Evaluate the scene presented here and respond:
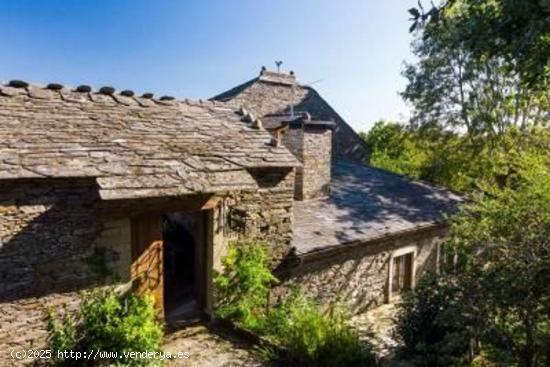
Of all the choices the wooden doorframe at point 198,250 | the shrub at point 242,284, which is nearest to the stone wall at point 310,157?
the shrub at point 242,284

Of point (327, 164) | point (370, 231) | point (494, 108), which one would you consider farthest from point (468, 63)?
point (370, 231)

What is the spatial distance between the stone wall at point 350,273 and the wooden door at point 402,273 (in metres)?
0.36

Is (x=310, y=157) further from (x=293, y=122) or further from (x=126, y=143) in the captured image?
(x=126, y=143)

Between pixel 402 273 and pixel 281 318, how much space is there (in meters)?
5.69

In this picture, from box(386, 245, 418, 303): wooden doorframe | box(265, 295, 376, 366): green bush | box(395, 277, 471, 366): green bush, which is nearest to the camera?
box(265, 295, 376, 366): green bush

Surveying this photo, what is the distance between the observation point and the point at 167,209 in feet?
27.1

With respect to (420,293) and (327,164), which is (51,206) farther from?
(327,164)

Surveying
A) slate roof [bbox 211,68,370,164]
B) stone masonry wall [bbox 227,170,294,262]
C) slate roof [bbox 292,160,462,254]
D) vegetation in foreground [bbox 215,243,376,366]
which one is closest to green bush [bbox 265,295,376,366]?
vegetation in foreground [bbox 215,243,376,366]

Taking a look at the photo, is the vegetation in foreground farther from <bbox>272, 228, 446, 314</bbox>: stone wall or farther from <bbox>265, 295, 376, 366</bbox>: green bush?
<bbox>272, 228, 446, 314</bbox>: stone wall

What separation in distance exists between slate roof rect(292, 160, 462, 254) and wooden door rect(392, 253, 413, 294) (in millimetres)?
1052

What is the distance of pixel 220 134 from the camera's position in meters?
10.1

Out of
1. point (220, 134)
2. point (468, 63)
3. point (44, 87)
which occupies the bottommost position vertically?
point (220, 134)

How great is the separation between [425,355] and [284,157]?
4905 millimetres

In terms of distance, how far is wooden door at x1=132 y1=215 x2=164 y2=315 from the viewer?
8133 millimetres
